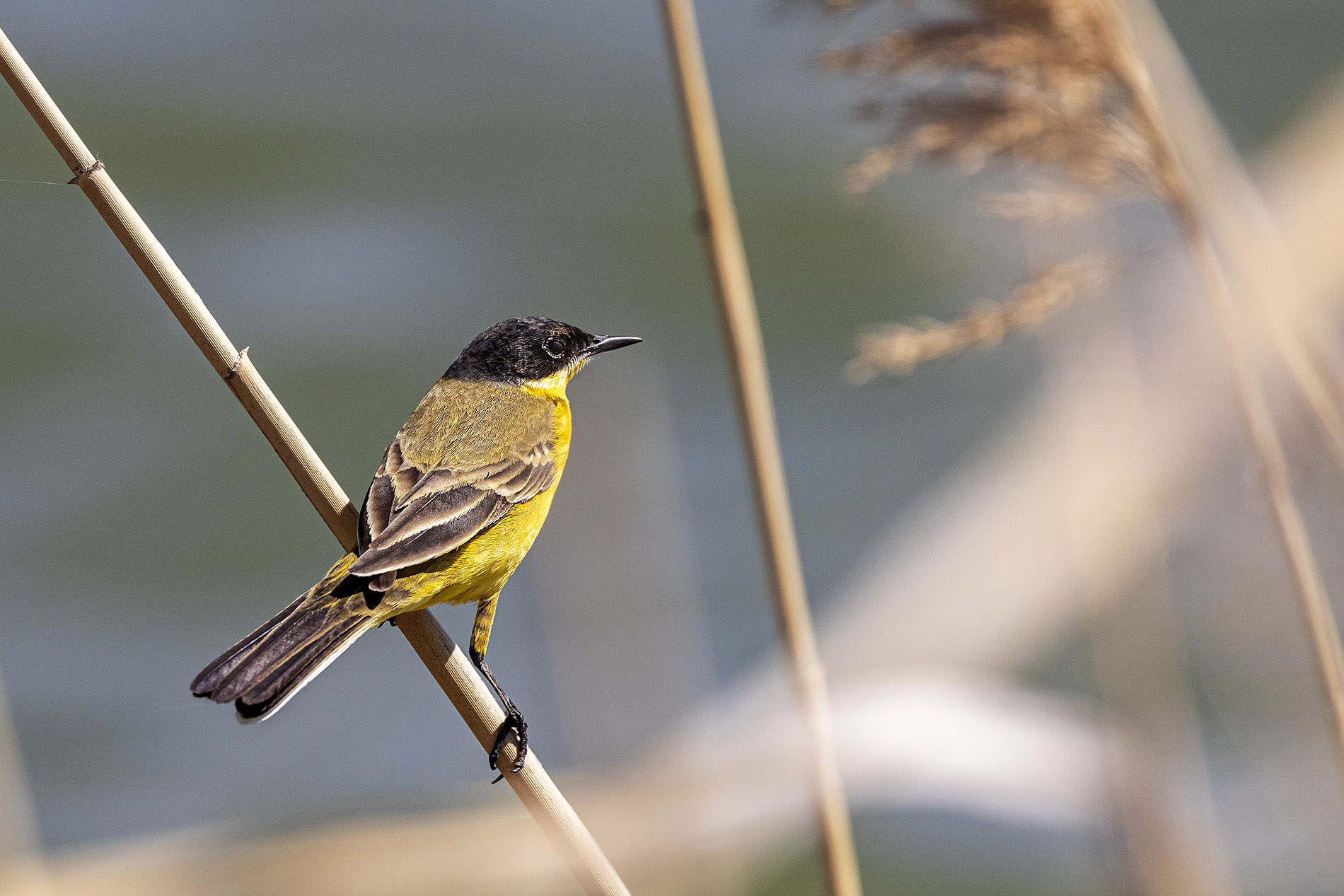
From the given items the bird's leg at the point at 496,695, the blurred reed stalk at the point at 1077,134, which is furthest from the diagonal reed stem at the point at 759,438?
the bird's leg at the point at 496,695

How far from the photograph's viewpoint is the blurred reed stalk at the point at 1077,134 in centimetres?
188

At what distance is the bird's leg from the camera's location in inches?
44.8

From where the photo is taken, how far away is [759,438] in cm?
177

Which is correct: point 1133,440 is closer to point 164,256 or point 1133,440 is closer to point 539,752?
point 539,752

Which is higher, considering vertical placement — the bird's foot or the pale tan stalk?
the pale tan stalk

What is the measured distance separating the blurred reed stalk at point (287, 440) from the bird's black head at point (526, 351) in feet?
1.35

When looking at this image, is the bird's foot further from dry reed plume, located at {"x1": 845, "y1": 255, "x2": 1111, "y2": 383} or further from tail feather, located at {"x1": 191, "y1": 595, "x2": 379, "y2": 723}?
dry reed plume, located at {"x1": 845, "y1": 255, "x2": 1111, "y2": 383}

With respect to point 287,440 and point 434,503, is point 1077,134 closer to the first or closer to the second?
point 434,503

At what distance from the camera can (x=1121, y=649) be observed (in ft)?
10.2

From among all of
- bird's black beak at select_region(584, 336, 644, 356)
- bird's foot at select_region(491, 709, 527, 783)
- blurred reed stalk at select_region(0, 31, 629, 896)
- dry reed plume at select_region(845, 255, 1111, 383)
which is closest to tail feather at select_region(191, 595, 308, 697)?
blurred reed stalk at select_region(0, 31, 629, 896)

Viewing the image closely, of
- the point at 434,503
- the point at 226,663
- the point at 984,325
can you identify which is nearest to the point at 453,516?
the point at 434,503

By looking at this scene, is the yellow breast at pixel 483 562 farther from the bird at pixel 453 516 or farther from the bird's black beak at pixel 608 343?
the bird's black beak at pixel 608 343

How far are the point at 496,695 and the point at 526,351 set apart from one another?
47 centimetres

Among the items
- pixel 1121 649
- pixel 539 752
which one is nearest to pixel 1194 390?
pixel 1121 649
